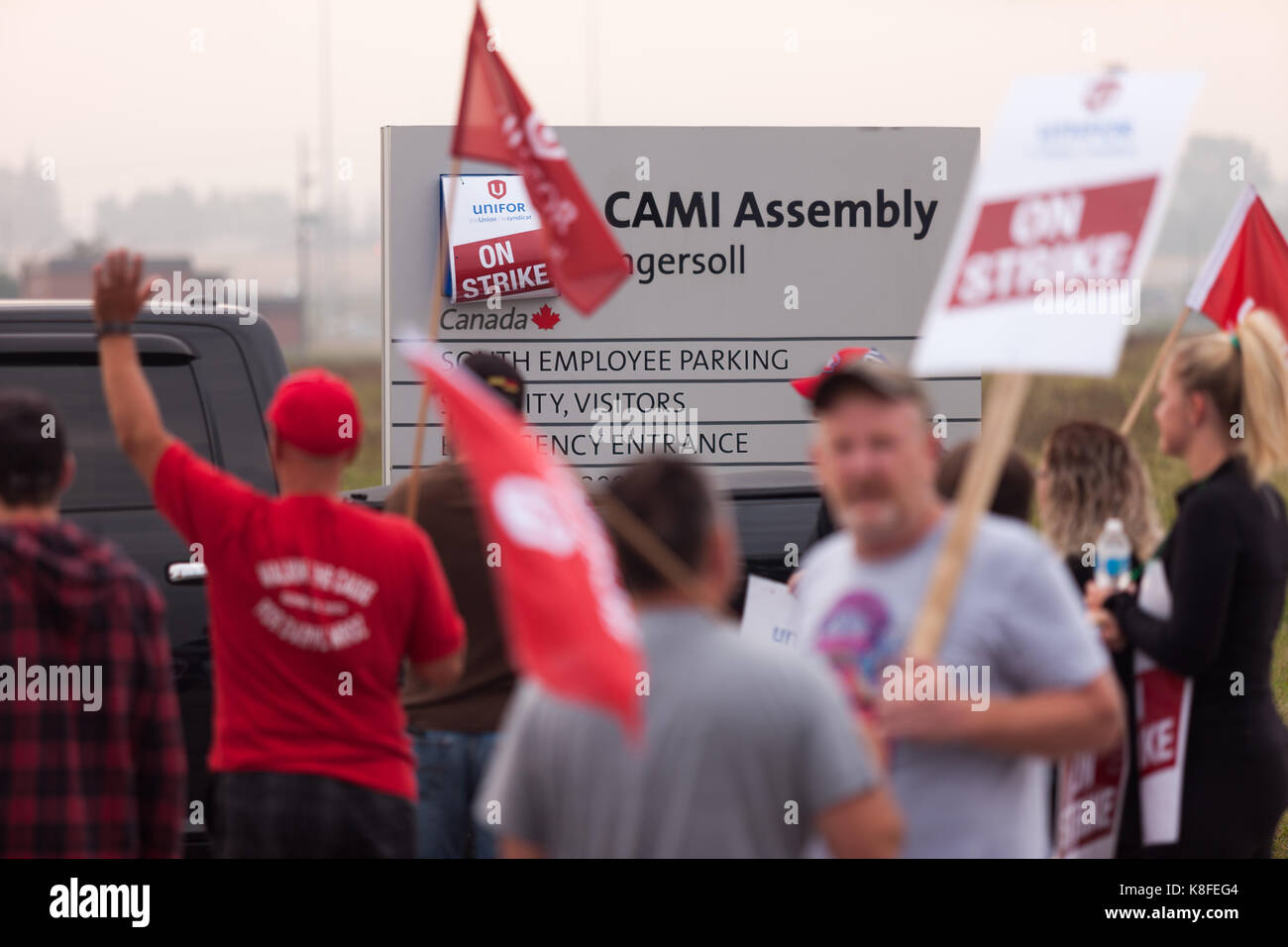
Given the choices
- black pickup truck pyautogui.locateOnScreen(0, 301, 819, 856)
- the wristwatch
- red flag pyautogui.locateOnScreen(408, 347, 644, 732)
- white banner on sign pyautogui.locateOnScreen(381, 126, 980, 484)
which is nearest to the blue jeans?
black pickup truck pyautogui.locateOnScreen(0, 301, 819, 856)

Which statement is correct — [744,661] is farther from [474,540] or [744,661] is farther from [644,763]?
[474,540]

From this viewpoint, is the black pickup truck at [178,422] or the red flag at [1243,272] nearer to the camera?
the black pickup truck at [178,422]

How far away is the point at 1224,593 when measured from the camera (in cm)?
405

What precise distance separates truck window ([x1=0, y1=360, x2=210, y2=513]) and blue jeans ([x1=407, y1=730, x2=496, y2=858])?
150cm

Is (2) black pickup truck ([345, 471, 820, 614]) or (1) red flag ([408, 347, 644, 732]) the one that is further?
(2) black pickup truck ([345, 471, 820, 614])

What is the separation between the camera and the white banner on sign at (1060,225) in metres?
3.13

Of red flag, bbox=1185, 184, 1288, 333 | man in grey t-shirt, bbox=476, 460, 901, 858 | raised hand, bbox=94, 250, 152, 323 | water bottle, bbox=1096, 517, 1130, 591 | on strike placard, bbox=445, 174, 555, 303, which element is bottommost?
man in grey t-shirt, bbox=476, 460, 901, 858

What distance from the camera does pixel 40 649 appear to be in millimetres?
3664

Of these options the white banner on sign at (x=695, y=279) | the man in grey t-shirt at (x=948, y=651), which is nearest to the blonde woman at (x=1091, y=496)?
the man in grey t-shirt at (x=948, y=651)

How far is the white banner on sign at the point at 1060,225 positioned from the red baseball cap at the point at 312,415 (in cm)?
152

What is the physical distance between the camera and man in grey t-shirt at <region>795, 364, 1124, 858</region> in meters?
2.84

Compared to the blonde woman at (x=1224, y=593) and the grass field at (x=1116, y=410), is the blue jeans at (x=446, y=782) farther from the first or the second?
the grass field at (x=1116, y=410)

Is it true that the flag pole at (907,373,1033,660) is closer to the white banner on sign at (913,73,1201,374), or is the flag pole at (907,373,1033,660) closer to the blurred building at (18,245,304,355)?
the white banner on sign at (913,73,1201,374)

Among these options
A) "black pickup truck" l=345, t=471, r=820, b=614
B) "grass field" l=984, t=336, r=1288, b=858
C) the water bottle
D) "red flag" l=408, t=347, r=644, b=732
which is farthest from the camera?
"grass field" l=984, t=336, r=1288, b=858
